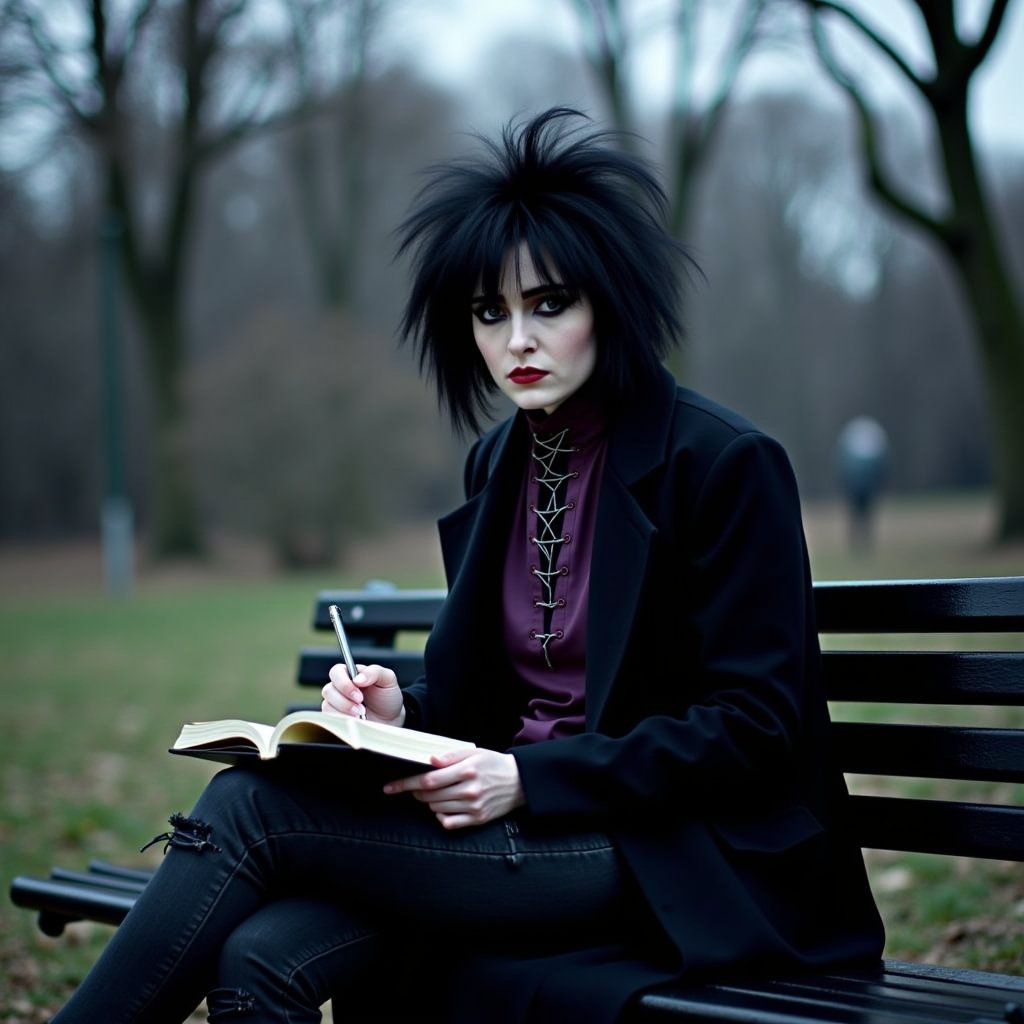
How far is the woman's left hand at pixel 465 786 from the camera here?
2262 mm

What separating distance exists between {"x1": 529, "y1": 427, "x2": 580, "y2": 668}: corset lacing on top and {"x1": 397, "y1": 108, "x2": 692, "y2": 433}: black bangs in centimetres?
21

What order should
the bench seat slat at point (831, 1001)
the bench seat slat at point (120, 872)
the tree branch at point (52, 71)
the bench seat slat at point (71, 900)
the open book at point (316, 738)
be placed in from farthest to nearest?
the tree branch at point (52, 71) < the bench seat slat at point (120, 872) < the bench seat slat at point (71, 900) < the open book at point (316, 738) < the bench seat slat at point (831, 1001)

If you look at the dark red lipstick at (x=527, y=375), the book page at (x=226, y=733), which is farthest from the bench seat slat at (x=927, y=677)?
the book page at (x=226, y=733)

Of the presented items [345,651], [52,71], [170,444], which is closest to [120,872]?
[345,651]

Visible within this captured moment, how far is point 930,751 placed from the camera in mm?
2635

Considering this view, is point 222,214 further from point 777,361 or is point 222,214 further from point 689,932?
point 689,932

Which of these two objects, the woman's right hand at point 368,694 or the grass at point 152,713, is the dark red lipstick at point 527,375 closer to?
the woman's right hand at point 368,694

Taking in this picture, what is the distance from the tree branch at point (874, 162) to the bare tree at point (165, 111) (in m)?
10.9

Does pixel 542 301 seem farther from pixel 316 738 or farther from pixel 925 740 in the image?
pixel 925 740

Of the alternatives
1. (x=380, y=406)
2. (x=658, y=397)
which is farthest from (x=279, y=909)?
(x=380, y=406)

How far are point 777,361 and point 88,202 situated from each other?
17688 mm

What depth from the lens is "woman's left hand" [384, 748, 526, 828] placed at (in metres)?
2.26

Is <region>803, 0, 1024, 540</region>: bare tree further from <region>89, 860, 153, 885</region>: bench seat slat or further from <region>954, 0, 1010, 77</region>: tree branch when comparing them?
<region>89, 860, 153, 885</region>: bench seat slat

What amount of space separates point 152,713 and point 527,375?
699cm
